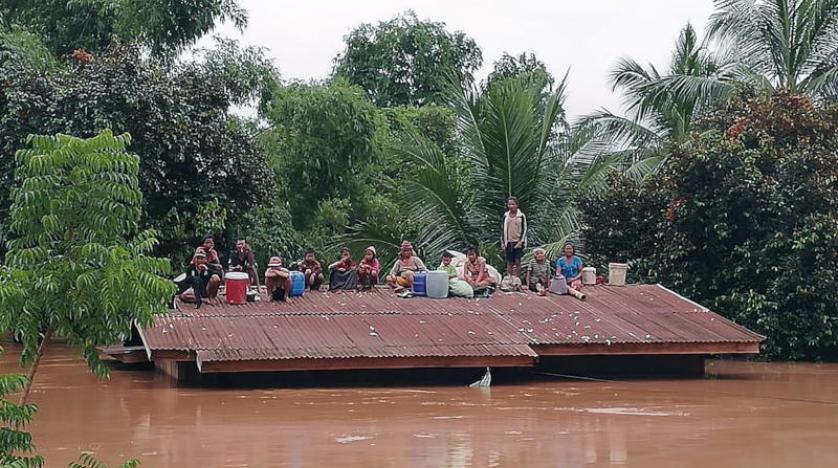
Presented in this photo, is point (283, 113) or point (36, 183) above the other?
point (283, 113)

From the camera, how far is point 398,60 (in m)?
34.8

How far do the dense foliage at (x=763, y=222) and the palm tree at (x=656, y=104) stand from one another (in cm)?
304

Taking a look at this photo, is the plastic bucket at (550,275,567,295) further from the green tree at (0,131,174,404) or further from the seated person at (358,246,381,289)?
the green tree at (0,131,174,404)

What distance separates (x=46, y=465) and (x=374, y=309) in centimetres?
629

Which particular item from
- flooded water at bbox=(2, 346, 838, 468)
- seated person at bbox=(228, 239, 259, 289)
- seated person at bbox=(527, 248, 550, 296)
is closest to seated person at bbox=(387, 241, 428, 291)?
seated person at bbox=(527, 248, 550, 296)

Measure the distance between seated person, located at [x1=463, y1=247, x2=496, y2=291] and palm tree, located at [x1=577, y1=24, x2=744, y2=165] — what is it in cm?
565

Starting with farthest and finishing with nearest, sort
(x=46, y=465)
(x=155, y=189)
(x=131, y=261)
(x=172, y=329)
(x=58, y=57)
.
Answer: (x=58, y=57)
(x=155, y=189)
(x=172, y=329)
(x=46, y=465)
(x=131, y=261)

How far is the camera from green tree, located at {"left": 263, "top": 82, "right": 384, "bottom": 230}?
72.6 ft

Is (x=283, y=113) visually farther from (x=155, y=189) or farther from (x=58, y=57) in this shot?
(x=155, y=189)

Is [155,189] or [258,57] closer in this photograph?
[155,189]

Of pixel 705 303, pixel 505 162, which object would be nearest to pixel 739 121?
pixel 705 303

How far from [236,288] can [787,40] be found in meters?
11.9

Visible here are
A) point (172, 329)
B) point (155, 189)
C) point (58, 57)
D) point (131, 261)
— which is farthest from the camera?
point (58, 57)

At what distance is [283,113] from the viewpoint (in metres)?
22.7
